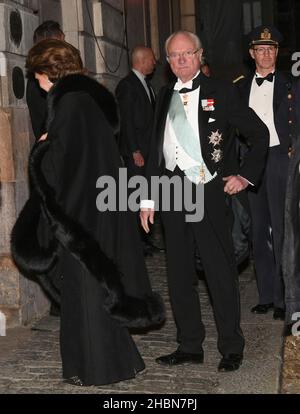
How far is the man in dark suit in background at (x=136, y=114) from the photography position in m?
9.00

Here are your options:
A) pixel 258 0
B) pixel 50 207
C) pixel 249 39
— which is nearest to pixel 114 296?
pixel 50 207

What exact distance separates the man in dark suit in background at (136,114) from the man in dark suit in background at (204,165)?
11.5 ft

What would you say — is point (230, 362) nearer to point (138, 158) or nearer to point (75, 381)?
point (75, 381)

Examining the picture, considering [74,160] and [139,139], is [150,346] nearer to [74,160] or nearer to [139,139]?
[74,160]

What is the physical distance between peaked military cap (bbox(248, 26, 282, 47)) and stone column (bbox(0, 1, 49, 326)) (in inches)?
74.5

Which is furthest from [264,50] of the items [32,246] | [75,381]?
[75,381]

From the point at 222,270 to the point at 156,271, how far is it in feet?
11.3

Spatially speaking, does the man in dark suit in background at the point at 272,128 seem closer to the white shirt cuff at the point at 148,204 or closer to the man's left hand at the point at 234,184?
the man's left hand at the point at 234,184

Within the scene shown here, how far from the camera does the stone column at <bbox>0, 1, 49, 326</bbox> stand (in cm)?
648

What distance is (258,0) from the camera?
2102cm

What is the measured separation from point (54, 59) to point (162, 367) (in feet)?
7.17

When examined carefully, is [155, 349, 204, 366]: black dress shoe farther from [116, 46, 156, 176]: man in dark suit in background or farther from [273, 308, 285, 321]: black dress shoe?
[116, 46, 156, 176]: man in dark suit in background

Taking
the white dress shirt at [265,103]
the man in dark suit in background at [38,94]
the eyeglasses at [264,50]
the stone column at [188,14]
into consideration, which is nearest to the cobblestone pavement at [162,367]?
the white dress shirt at [265,103]

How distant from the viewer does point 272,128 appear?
654 centimetres
